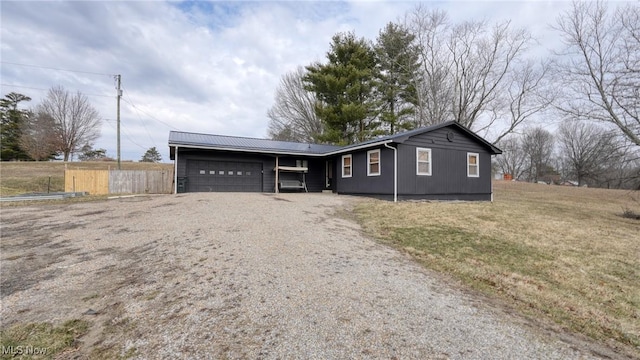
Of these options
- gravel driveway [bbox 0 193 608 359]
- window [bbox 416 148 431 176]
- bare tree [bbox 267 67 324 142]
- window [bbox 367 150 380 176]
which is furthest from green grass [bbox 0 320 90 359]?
bare tree [bbox 267 67 324 142]

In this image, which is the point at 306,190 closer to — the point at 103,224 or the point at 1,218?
the point at 103,224

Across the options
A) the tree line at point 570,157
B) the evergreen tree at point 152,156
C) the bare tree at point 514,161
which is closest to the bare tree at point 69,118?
the evergreen tree at point 152,156

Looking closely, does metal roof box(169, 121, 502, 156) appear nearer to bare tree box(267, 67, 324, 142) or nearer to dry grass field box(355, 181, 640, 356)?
dry grass field box(355, 181, 640, 356)

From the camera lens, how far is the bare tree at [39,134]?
31.7 meters

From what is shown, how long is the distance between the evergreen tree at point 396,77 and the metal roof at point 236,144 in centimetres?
935

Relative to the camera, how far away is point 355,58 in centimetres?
2442

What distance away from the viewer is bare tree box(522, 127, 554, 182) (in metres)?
45.3

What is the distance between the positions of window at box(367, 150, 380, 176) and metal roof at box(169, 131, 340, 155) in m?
4.05

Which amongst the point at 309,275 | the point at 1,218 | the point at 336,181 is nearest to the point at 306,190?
the point at 336,181

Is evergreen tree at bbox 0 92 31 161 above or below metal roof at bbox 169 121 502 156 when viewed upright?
above

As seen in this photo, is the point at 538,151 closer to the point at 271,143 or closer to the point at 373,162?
the point at 373,162

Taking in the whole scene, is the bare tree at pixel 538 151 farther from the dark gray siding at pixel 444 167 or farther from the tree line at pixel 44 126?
the tree line at pixel 44 126

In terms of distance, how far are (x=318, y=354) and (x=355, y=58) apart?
25013 mm

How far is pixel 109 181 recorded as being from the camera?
1661 centimetres
